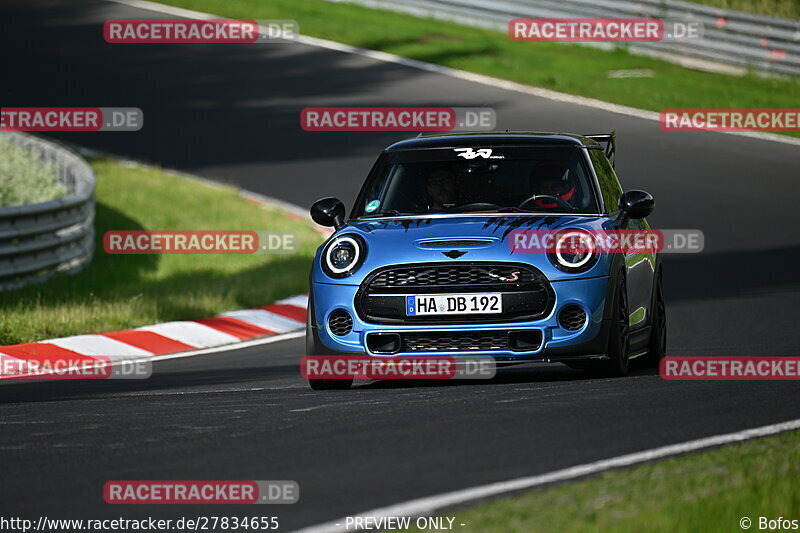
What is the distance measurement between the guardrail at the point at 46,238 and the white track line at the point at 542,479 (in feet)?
30.6

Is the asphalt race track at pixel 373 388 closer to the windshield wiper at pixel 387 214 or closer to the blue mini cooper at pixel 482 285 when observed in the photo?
the blue mini cooper at pixel 482 285

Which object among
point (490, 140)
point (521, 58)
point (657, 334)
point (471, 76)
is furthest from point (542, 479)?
point (521, 58)

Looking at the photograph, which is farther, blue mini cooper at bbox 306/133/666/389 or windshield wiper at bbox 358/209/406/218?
windshield wiper at bbox 358/209/406/218

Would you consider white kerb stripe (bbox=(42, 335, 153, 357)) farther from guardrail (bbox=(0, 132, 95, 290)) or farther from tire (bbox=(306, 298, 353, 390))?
tire (bbox=(306, 298, 353, 390))

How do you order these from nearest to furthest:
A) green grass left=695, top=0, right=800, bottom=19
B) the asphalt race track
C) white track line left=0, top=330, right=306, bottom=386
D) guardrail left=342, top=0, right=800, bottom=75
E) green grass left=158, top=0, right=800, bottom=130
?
1. the asphalt race track
2. white track line left=0, top=330, right=306, bottom=386
3. green grass left=158, top=0, right=800, bottom=130
4. guardrail left=342, top=0, right=800, bottom=75
5. green grass left=695, top=0, right=800, bottom=19

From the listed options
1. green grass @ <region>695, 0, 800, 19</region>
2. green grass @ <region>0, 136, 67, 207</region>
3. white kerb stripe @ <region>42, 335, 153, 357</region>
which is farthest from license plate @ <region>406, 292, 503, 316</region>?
green grass @ <region>695, 0, 800, 19</region>

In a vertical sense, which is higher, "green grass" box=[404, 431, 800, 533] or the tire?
"green grass" box=[404, 431, 800, 533]

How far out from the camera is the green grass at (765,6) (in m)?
32.2

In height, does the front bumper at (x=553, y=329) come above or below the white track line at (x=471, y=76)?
above

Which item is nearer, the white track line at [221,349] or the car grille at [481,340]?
the car grille at [481,340]

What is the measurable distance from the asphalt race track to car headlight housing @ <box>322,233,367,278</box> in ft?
2.38

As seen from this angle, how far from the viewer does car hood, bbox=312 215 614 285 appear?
8.95 meters

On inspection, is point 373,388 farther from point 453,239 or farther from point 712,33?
point 712,33

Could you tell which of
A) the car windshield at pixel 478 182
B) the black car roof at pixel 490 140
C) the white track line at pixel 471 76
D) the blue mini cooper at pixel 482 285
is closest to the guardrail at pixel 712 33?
the white track line at pixel 471 76
